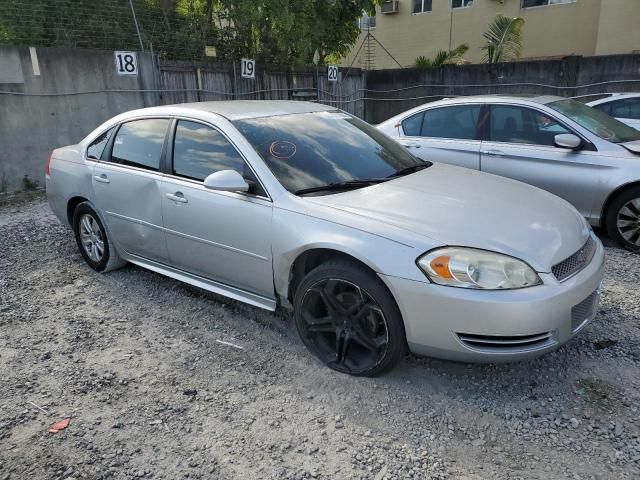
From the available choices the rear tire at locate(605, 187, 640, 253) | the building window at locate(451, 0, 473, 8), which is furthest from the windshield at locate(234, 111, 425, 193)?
the building window at locate(451, 0, 473, 8)

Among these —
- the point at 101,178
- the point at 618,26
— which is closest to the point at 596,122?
the point at 101,178

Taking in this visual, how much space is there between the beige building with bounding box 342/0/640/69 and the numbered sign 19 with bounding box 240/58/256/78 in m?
8.93

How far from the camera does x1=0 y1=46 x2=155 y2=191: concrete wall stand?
821cm

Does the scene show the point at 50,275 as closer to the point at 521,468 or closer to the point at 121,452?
the point at 121,452

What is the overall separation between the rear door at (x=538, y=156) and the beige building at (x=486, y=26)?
13.4 meters

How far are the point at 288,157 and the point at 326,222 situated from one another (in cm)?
71

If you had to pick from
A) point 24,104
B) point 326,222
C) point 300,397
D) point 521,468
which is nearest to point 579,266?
point 521,468

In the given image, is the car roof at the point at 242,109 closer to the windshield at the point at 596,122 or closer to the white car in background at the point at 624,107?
the windshield at the point at 596,122

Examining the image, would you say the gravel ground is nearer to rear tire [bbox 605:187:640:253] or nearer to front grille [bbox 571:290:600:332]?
front grille [bbox 571:290:600:332]

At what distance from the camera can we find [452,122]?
20.9ft

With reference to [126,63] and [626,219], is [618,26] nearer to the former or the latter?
[626,219]

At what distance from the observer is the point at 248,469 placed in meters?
2.56

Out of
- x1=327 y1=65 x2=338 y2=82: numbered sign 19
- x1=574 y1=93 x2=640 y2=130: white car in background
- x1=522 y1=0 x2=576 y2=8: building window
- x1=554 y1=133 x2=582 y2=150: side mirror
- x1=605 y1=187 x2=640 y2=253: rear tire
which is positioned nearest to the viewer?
x1=605 y1=187 x2=640 y2=253: rear tire

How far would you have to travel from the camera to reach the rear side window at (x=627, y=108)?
8.14m
